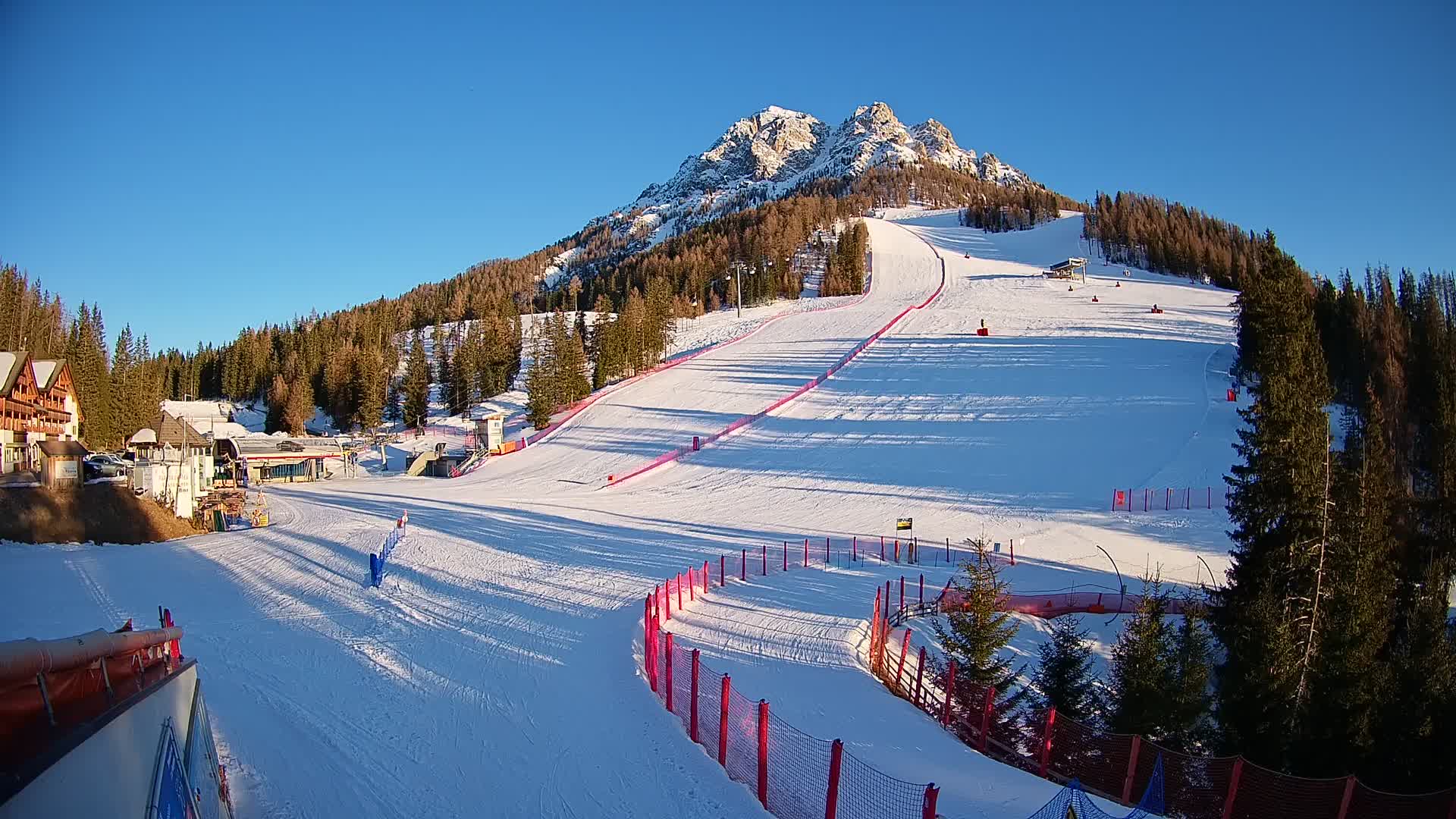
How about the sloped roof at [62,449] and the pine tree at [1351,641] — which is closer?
the pine tree at [1351,641]

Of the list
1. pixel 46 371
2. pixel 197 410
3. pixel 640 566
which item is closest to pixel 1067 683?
pixel 640 566

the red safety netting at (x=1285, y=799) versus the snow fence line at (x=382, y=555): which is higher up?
the red safety netting at (x=1285, y=799)

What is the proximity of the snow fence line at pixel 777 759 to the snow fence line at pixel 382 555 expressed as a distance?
896cm

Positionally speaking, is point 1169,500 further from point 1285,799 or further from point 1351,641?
point 1285,799

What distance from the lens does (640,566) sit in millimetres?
21031

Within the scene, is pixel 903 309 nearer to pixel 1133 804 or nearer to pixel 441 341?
pixel 441 341

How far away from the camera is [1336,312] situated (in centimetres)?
4859

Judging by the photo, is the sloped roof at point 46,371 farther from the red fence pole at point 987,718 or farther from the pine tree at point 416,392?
the red fence pole at point 987,718

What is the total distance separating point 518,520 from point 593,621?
1395 centimetres

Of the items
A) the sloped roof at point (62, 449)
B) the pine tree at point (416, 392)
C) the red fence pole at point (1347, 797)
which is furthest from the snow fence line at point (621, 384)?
the red fence pole at point (1347, 797)

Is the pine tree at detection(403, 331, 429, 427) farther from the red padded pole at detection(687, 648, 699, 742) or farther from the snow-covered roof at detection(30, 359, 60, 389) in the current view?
the red padded pole at detection(687, 648, 699, 742)

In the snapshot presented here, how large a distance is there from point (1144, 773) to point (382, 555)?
17.6 m

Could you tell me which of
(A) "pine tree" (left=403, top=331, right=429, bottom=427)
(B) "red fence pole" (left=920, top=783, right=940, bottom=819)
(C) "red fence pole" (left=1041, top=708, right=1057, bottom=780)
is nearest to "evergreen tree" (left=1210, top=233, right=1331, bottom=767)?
(C) "red fence pole" (left=1041, top=708, right=1057, bottom=780)

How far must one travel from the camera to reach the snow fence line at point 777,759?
746cm
